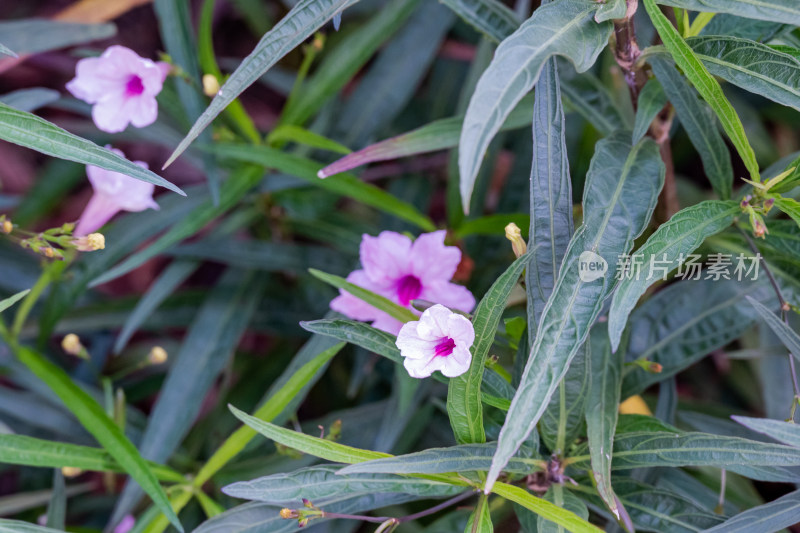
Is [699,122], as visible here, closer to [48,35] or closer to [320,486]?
[320,486]

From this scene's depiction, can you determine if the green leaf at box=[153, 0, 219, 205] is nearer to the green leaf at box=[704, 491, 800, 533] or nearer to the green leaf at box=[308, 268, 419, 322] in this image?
the green leaf at box=[308, 268, 419, 322]

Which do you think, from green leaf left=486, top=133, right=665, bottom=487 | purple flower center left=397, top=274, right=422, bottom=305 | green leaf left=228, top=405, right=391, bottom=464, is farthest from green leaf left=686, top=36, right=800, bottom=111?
green leaf left=228, top=405, right=391, bottom=464

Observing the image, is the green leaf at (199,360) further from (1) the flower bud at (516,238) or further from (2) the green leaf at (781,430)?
(2) the green leaf at (781,430)

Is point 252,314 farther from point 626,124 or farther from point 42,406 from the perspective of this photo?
point 626,124

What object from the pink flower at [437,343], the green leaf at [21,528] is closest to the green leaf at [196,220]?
the green leaf at [21,528]

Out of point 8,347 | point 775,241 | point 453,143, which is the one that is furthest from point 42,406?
point 775,241

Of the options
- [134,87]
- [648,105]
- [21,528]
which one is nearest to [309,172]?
[134,87]
